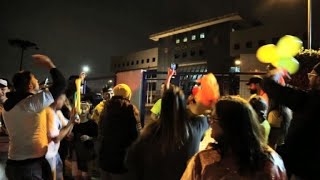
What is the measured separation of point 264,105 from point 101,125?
2.18 metres

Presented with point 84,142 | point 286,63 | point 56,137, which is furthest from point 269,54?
point 84,142

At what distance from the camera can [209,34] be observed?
51750mm

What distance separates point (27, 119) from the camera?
3520 mm

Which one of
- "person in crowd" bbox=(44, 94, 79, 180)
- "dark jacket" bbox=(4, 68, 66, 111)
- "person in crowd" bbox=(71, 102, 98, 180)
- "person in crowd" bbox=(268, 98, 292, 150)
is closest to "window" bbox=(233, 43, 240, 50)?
"person in crowd" bbox=(71, 102, 98, 180)

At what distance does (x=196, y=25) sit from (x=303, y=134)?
5148 centimetres

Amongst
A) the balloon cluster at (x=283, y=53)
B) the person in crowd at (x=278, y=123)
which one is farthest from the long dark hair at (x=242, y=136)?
the person in crowd at (x=278, y=123)

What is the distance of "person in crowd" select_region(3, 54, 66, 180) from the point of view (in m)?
3.49

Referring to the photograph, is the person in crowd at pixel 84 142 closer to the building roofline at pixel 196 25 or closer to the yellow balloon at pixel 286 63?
the yellow balloon at pixel 286 63

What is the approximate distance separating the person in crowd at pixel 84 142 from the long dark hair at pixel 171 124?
367cm

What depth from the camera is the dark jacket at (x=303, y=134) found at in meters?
3.00

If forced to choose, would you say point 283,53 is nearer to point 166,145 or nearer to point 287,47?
point 287,47

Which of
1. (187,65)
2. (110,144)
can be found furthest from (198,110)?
(187,65)

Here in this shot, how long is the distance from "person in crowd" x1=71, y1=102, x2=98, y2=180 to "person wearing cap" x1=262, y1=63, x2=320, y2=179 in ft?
13.4

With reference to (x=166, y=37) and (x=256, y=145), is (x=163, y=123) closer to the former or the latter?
(x=256, y=145)
